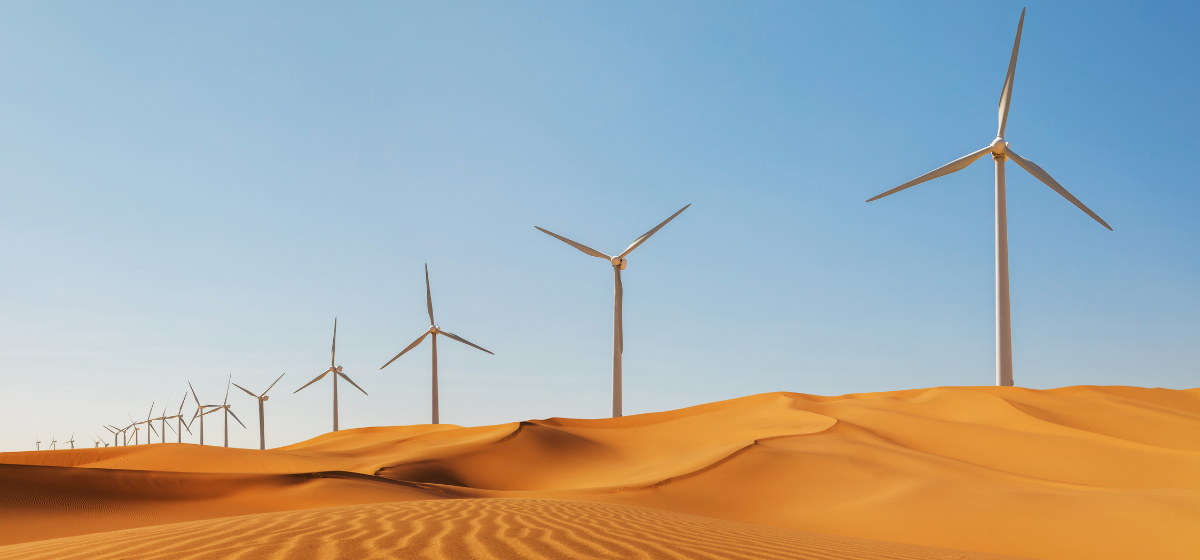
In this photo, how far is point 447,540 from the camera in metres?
6.96

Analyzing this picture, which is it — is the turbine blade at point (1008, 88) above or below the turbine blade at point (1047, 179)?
above

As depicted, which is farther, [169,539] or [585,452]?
[585,452]

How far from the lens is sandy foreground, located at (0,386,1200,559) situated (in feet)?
25.4

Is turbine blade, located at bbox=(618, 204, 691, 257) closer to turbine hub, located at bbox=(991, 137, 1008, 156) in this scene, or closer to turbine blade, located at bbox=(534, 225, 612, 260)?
turbine blade, located at bbox=(534, 225, 612, 260)

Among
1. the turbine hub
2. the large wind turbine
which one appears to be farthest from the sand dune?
the turbine hub

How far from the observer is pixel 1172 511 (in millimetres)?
13031

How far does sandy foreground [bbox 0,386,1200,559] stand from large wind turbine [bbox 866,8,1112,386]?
2.51 metres

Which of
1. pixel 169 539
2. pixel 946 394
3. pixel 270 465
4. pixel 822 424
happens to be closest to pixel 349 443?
pixel 270 465

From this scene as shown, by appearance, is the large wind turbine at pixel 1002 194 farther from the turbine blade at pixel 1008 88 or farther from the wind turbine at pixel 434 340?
the wind turbine at pixel 434 340

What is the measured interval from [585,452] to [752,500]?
11193 millimetres

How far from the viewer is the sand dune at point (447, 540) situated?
6.24 metres

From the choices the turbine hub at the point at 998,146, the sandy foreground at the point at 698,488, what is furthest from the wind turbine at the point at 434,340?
the turbine hub at the point at 998,146

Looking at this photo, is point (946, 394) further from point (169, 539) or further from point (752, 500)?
point (169, 539)

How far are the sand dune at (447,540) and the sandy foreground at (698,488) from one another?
52mm
